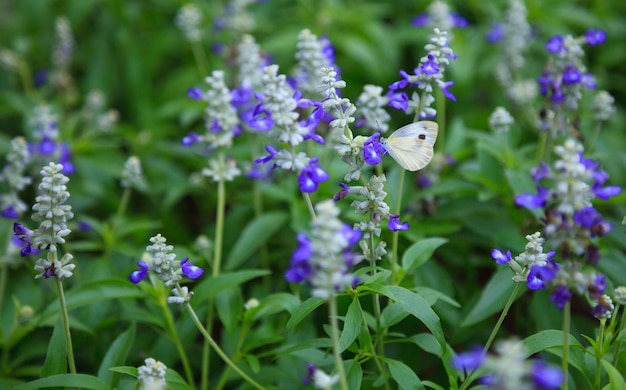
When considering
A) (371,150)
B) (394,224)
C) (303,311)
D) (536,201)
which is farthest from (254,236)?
(536,201)

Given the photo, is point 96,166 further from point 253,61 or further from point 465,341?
point 465,341

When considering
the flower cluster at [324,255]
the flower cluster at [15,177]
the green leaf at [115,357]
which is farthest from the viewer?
the flower cluster at [15,177]

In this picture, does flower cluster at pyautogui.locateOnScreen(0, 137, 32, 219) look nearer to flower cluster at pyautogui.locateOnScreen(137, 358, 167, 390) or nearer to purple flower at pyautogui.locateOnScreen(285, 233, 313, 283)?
flower cluster at pyautogui.locateOnScreen(137, 358, 167, 390)

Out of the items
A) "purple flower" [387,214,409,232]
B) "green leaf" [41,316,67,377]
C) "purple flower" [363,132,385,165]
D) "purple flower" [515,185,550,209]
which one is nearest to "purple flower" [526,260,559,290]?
"purple flower" [515,185,550,209]

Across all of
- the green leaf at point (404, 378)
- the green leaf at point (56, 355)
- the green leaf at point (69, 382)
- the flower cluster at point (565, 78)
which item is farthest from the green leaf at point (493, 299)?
the green leaf at point (56, 355)

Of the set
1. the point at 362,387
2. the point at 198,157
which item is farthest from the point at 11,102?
the point at 362,387

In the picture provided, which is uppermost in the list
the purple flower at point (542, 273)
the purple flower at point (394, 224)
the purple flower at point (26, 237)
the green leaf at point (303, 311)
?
the purple flower at point (26, 237)

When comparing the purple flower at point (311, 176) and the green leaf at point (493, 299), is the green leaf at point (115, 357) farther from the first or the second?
the green leaf at point (493, 299)

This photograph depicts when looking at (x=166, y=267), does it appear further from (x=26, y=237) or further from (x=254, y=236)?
(x=254, y=236)
